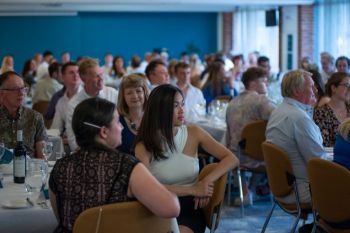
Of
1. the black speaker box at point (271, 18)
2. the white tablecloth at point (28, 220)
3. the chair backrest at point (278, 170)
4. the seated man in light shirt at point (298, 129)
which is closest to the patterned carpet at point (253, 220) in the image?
the seated man in light shirt at point (298, 129)

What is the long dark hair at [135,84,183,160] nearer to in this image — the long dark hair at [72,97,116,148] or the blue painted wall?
the long dark hair at [72,97,116,148]

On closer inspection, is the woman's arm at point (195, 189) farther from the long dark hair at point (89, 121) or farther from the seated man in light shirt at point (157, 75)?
the seated man in light shirt at point (157, 75)

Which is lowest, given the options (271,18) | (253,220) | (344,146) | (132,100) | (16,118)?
(253,220)

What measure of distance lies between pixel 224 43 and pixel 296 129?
1797cm

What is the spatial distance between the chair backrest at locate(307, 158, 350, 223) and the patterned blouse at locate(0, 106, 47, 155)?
2.15m

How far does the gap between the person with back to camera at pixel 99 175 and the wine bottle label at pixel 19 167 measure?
110cm

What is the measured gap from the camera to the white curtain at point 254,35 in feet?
62.0

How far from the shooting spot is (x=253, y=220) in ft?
20.9

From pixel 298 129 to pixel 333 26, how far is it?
37.1 feet

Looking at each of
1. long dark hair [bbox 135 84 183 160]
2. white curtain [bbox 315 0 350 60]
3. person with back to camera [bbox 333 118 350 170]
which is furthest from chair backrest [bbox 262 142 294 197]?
white curtain [bbox 315 0 350 60]

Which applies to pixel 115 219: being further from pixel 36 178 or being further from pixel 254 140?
pixel 254 140

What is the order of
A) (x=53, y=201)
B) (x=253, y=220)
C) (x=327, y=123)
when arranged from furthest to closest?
1. (x=253, y=220)
2. (x=327, y=123)
3. (x=53, y=201)

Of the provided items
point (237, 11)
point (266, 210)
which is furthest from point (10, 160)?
point (237, 11)

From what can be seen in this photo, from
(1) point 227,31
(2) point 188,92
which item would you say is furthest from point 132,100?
(1) point 227,31
